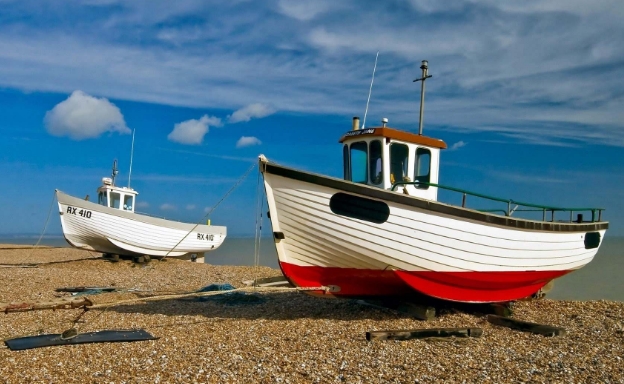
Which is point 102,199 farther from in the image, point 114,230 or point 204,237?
point 204,237

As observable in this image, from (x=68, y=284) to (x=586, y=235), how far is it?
12260mm

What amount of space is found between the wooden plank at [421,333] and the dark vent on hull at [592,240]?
5.12m

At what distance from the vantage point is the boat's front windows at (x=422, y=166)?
29.8 ft

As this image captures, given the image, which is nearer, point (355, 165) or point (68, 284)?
point (355, 165)

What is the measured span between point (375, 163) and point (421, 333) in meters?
3.05

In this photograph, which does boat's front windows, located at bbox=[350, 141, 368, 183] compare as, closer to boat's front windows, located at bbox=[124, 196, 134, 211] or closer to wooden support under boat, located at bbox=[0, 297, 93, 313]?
wooden support under boat, located at bbox=[0, 297, 93, 313]

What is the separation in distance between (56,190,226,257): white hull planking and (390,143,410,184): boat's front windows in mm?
10304

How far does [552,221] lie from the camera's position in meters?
9.45

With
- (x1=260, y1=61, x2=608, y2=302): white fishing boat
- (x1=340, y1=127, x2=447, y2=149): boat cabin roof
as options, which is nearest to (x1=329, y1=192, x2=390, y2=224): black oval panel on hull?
(x1=260, y1=61, x2=608, y2=302): white fishing boat

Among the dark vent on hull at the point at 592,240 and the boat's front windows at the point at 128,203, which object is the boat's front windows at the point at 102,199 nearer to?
the boat's front windows at the point at 128,203

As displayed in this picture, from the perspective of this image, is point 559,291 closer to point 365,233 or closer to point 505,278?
point 505,278

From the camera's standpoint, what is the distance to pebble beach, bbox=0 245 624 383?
17.4 ft

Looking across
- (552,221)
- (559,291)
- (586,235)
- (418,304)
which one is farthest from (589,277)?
(418,304)

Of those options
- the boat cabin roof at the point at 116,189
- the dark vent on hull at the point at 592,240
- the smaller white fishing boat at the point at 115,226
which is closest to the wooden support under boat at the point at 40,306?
the smaller white fishing boat at the point at 115,226
